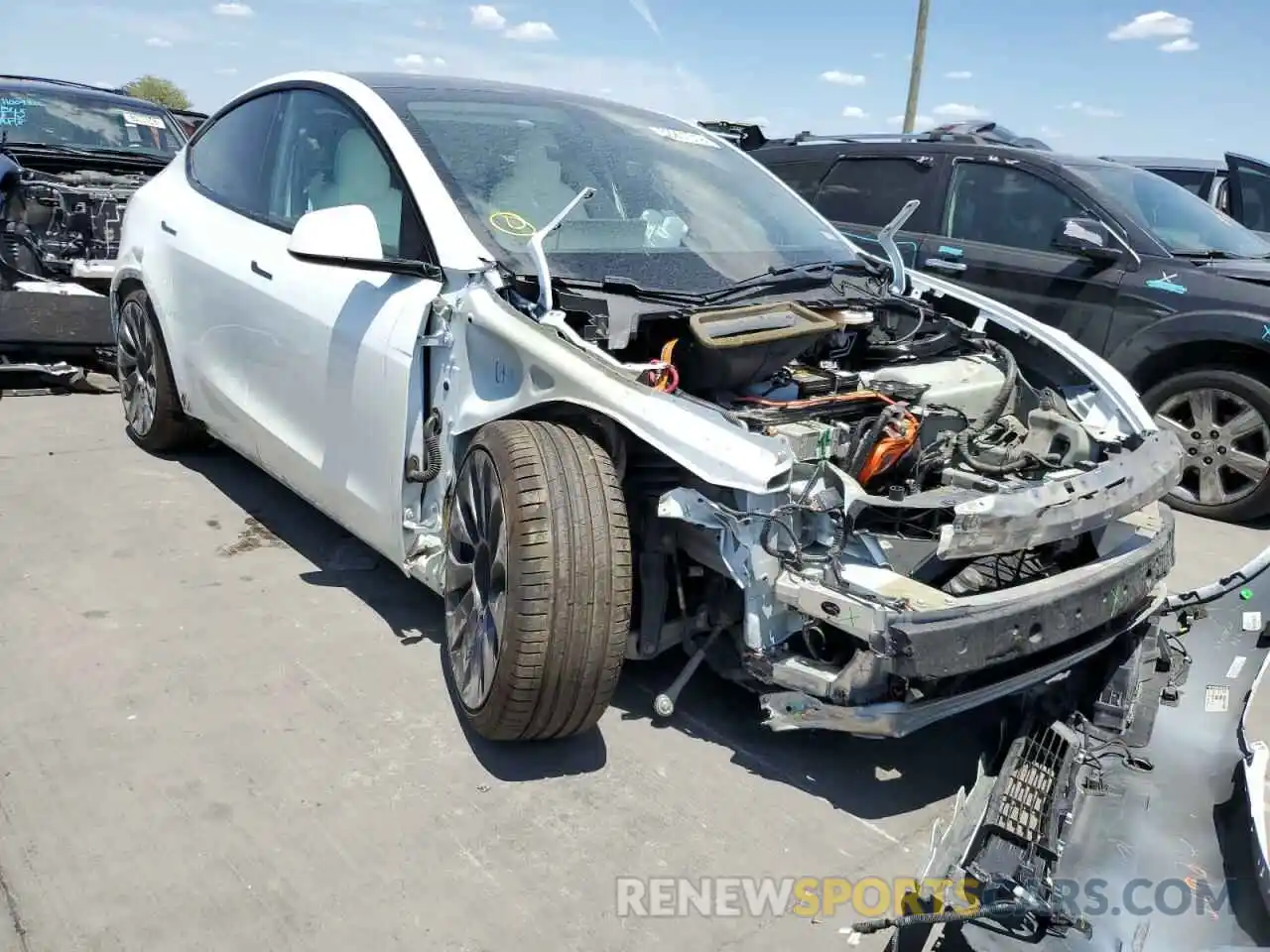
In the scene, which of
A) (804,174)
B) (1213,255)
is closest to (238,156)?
(804,174)

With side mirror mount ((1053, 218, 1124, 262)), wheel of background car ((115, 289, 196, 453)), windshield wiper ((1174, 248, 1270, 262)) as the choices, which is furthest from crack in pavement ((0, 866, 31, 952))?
windshield wiper ((1174, 248, 1270, 262))

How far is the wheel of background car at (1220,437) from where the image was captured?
5289 millimetres

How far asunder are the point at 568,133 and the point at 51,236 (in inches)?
170

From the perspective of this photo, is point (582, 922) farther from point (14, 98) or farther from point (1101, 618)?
point (14, 98)

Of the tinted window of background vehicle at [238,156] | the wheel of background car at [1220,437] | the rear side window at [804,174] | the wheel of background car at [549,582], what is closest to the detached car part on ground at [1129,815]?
the wheel of background car at [549,582]

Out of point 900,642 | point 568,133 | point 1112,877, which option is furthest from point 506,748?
point 568,133

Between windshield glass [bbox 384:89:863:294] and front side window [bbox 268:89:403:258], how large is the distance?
177 mm

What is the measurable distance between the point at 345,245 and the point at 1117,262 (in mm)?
4517

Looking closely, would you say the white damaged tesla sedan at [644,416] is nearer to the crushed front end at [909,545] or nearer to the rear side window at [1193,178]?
the crushed front end at [909,545]

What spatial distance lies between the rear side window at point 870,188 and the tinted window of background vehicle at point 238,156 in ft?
13.0

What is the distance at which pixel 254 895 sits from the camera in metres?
A: 2.24

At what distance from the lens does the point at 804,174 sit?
23.4ft

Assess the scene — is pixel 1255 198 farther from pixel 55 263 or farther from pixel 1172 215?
pixel 55 263

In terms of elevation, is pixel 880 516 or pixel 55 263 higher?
pixel 55 263
